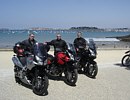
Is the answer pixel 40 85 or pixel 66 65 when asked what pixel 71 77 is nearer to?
pixel 66 65

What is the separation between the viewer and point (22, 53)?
9375 millimetres

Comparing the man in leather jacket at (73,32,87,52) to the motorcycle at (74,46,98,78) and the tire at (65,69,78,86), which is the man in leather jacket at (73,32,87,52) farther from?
the tire at (65,69,78,86)

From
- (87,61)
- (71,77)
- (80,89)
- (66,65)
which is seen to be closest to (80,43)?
(87,61)

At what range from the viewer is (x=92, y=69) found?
1066 centimetres

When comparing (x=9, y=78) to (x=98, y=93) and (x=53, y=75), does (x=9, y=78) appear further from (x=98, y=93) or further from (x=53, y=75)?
(x=98, y=93)

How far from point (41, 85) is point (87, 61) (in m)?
3.22

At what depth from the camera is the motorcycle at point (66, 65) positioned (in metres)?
9.21

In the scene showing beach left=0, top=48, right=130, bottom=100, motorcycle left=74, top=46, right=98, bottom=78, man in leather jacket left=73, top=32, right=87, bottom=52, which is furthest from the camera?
man in leather jacket left=73, top=32, right=87, bottom=52

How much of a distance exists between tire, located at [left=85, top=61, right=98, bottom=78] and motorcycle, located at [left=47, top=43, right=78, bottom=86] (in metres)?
1.24

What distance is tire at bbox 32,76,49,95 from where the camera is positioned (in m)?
7.92

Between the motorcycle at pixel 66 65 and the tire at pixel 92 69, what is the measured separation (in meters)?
1.24

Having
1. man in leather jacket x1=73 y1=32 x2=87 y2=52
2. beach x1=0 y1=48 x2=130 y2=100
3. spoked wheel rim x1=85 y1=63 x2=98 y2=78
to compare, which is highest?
man in leather jacket x1=73 y1=32 x2=87 y2=52

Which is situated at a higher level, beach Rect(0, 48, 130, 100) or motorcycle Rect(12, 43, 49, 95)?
motorcycle Rect(12, 43, 49, 95)

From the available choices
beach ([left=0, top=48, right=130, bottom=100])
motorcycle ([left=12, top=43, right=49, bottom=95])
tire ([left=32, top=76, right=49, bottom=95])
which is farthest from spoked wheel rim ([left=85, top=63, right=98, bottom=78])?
tire ([left=32, top=76, right=49, bottom=95])
